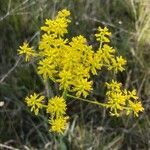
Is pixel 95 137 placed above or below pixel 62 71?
below

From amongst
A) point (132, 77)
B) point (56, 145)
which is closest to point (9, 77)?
point (56, 145)

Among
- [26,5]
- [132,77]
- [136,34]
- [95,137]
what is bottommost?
[95,137]

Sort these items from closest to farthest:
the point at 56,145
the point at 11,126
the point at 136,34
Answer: the point at 56,145, the point at 11,126, the point at 136,34

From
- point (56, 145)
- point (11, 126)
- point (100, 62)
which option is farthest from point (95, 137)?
point (100, 62)

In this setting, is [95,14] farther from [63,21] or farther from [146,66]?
[63,21]

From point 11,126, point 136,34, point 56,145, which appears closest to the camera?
point 56,145

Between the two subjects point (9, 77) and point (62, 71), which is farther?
point (9, 77)
